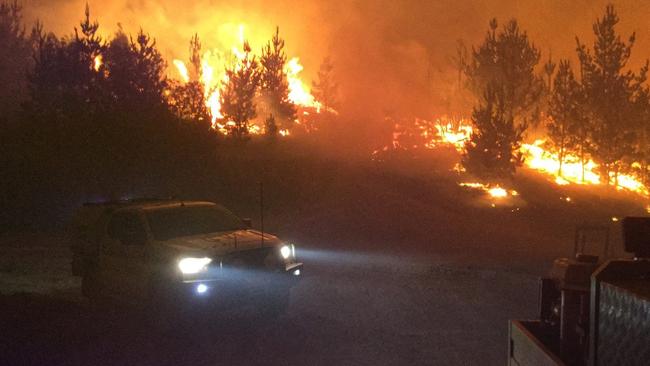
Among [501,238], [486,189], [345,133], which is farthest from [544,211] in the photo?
[345,133]

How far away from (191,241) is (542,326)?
586 centimetres

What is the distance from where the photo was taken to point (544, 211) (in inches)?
1672

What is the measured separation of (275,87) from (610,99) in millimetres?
28542

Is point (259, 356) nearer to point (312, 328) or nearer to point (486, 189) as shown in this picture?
point (312, 328)

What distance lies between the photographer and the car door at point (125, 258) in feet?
28.8

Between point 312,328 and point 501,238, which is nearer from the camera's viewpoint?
point 312,328

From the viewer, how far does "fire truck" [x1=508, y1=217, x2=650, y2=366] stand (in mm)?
2217

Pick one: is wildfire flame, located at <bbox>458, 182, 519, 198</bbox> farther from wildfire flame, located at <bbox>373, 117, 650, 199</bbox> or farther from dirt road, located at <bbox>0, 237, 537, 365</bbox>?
dirt road, located at <bbox>0, 237, 537, 365</bbox>

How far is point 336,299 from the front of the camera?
10.9 meters

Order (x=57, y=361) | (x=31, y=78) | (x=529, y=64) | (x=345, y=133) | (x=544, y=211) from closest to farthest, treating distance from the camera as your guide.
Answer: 1. (x=57, y=361)
2. (x=31, y=78)
3. (x=544, y=211)
4. (x=529, y=64)
5. (x=345, y=133)

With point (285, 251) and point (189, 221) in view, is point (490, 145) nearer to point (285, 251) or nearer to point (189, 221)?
point (285, 251)

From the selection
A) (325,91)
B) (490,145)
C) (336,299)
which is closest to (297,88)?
(325,91)

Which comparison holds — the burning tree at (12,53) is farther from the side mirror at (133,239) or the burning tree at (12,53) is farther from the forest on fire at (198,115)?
the side mirror at (133,239)

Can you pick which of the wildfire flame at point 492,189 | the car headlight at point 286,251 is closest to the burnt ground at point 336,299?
the car headlight at point 286,251
